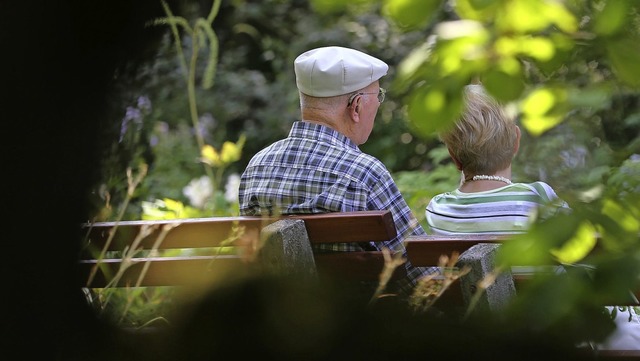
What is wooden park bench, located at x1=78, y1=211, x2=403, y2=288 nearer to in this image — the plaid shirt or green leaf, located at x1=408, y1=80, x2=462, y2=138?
the plaid shirt

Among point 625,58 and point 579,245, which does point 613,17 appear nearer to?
point 625,58

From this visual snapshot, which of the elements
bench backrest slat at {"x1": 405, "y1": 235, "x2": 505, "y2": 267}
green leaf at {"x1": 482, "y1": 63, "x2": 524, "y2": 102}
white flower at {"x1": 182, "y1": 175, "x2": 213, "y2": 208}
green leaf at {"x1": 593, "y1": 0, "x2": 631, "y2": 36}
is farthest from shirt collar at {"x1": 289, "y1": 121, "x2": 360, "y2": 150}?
white flower at {"x1": 182, "y1": 175, "x2": 213, "y2": 208}

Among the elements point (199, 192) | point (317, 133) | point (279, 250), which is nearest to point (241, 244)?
point (279, 250)

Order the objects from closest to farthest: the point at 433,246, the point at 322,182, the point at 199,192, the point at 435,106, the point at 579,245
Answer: the point at 579,245 → the point at 435,106 → the point at 433,246 → the point at 322,182 → the point at 199,192

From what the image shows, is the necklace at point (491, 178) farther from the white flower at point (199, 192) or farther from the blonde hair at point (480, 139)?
the white flower at point (199, 192)

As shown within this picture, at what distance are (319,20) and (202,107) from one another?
1241 mm

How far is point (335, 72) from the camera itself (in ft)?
11.3

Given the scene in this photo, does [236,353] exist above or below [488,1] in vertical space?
below

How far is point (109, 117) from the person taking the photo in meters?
1.84

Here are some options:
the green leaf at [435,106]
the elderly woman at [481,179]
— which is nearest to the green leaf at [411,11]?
the green leaf at [435,106]

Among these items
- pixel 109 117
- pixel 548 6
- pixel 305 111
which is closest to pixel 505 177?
pixel 305 111

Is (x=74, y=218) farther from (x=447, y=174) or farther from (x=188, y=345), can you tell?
(x=447, y=174)

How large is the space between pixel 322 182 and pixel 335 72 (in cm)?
55

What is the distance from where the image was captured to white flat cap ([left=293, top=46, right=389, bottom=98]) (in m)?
3.45
